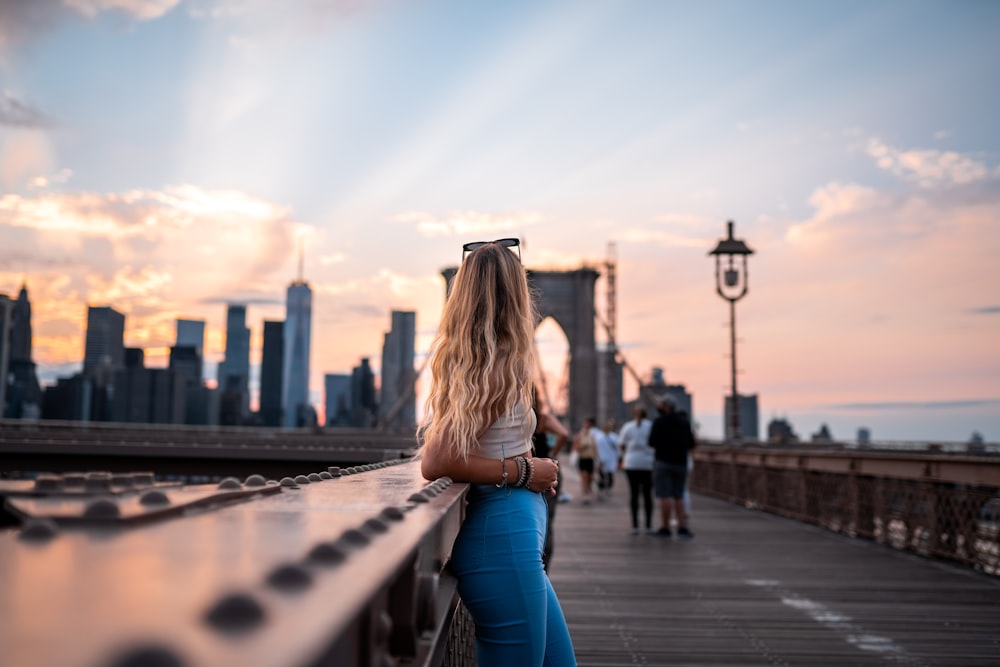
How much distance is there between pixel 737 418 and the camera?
17328 mm

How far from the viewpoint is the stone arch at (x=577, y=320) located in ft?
177

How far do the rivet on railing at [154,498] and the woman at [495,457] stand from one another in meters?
0.93

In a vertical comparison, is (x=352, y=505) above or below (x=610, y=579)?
above

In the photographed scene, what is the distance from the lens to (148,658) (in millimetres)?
422

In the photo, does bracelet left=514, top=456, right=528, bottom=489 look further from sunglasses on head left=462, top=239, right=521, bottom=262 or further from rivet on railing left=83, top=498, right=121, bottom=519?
rivet on railing left=83, top=498, right=121, bottom=519

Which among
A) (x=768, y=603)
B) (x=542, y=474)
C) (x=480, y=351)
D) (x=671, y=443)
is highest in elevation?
(x=480, y=351)

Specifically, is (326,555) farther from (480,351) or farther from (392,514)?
(480,351)

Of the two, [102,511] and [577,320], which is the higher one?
[577,320]

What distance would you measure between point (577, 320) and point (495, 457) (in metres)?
52.8

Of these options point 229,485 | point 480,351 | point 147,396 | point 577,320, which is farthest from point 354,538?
point 147,396

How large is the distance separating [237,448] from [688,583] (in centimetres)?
350

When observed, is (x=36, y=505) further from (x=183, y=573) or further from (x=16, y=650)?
(x=16, y=650)

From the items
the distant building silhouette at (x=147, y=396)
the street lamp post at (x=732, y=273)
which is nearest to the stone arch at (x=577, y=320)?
the street lamp post at (x=732, y=273)

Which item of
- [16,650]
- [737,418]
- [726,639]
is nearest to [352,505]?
[16,650]
